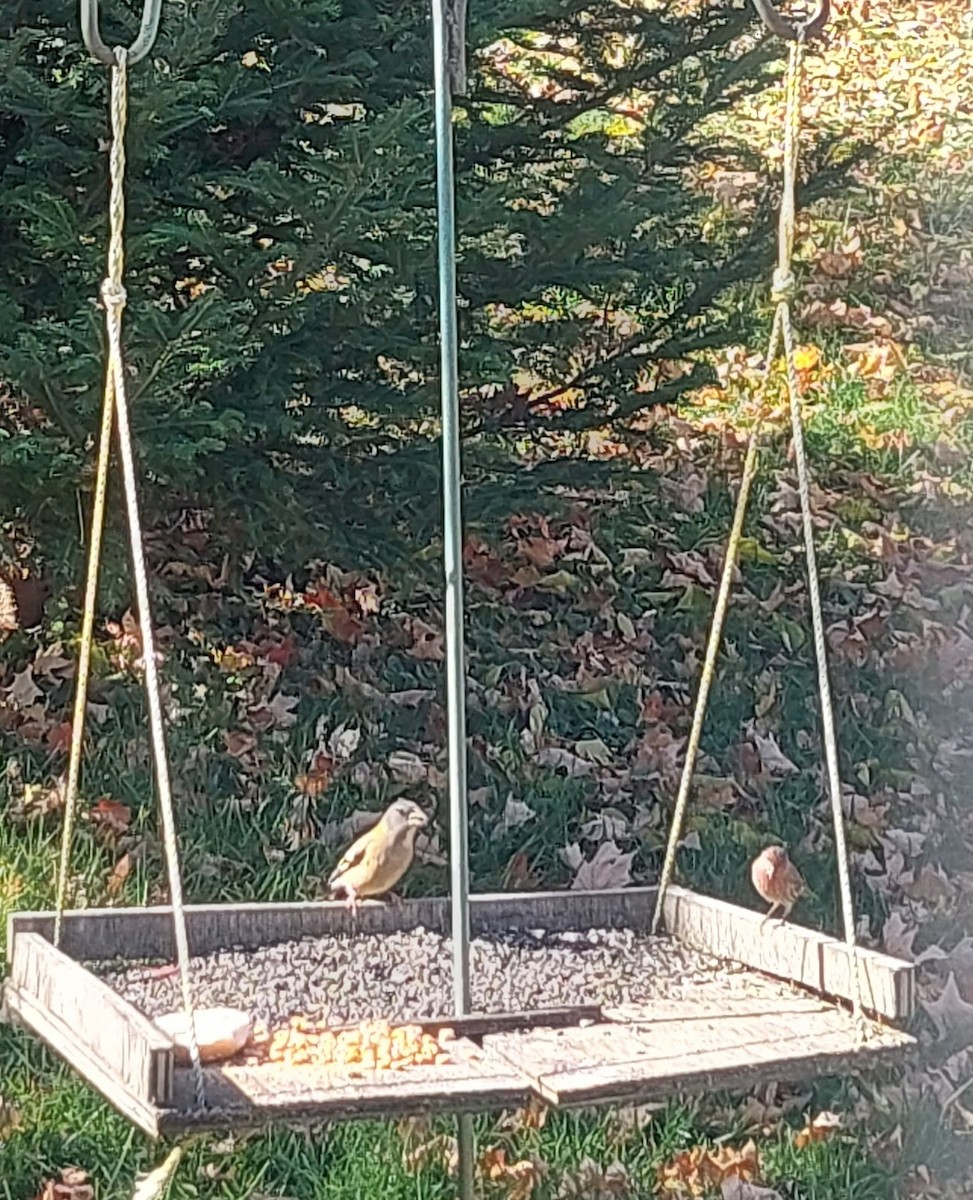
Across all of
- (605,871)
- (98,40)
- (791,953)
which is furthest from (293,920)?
(605,871)

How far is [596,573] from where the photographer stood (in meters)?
2.69

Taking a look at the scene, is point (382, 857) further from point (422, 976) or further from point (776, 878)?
point (776, 878)

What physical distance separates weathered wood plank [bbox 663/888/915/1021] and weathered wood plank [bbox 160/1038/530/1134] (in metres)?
0.24

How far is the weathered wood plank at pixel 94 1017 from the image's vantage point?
0.86 m

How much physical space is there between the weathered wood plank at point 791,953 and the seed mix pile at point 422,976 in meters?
0.01

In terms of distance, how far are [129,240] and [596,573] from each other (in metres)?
1.10

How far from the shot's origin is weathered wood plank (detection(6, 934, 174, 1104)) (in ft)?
2.81

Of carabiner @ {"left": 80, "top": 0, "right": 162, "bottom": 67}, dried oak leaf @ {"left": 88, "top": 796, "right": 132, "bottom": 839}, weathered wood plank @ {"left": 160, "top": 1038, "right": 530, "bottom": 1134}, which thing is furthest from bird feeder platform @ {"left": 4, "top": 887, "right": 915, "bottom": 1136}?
dried oak leaf @ {"left": 88, "top": 796, "right": 132, "bottom": 839}

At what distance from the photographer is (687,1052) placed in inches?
37.6

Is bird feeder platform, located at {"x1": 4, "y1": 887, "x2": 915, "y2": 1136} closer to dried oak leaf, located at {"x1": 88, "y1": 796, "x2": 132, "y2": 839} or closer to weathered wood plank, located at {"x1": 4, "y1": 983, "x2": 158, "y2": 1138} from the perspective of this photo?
weathered wood plank, located at {"x1": 4, "y1": 983, "x2": 158, "y2": 1138}

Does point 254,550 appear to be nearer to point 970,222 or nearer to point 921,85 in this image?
point 970,222

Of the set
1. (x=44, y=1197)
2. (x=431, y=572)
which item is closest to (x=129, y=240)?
(x=431, y=572)

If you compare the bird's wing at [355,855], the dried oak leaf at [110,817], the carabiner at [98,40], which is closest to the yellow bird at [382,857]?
the bird's wing at [355,855]

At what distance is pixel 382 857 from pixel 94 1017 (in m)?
0.30
